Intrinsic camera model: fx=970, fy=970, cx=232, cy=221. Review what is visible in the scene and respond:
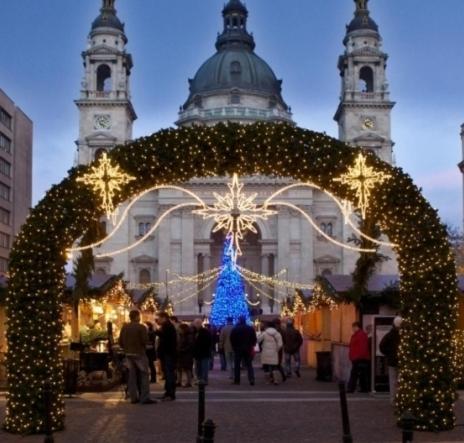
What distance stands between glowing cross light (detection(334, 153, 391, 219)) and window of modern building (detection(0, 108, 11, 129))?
65.2 m

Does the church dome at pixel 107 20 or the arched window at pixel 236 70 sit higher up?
the church dome at pixel 107 20

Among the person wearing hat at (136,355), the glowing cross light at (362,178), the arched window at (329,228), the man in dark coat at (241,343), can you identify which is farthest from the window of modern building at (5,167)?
the glowing cross light at (362,178)

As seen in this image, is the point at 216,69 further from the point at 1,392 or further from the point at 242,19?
the point at 1,392

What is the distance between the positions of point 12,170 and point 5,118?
4.86 meters

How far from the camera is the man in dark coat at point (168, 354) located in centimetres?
1906

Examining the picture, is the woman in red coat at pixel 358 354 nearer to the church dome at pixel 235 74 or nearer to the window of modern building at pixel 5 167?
the window of modern building at pixel 5 167

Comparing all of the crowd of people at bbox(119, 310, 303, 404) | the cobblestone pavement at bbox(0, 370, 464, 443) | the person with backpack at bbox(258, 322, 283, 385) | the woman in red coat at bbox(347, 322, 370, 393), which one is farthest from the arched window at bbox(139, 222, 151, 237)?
the woman in red coat at bbox(347, 322, 370, 393)

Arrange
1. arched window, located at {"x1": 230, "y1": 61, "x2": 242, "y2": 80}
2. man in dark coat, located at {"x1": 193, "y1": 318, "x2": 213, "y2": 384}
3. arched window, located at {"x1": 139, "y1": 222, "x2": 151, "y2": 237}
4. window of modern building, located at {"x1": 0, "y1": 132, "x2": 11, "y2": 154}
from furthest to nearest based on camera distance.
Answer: arched window, located at {"x1": 230, "y1": 61, "x2": 242, "y2": 80} → arched window, located at {"x1": 139, "y1": 222, "x2": 151, "y2": 237} → window of modern building, located at {"x1": 0, "y1": 132, "x2": 11, "y2": 154} → man in dark coat, located at {"x1": 193, "y1": 318, "x2": 213, "y2": 384}

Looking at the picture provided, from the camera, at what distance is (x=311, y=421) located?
50.7 feet

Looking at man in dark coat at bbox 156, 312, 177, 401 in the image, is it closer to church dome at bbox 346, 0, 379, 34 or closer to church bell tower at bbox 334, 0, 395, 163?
church bell tower at bbox 334, 0, 395, 163

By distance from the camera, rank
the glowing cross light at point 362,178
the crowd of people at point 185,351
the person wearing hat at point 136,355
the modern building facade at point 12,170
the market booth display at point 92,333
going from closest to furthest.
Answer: the glowing cross light at point 362,178, the person wearing hat at point 136,355, the crowd of people at point 185,351, the market booth display at point 92,333, the modern building facade at point 12,170

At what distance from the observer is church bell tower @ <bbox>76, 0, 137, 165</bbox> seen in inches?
3406

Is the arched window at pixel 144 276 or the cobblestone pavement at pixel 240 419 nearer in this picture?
the cobblestone pavement at pixel 240 419

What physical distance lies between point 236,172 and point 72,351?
30.7ft
